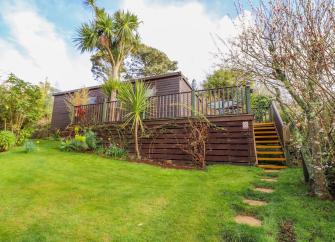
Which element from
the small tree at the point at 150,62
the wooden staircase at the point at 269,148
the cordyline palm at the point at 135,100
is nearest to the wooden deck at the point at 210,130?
the wooden staircase at the point at 269,148

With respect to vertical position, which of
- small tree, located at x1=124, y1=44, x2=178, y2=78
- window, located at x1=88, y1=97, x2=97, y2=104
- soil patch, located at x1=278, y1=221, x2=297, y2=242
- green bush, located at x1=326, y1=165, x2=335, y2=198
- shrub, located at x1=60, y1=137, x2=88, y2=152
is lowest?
soil patch, located at x1=278, y1=221, x2=297, y2=242

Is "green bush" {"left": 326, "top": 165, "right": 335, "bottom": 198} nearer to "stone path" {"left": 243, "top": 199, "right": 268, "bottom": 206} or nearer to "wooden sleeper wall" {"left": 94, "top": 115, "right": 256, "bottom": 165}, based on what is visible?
"stone path" {"left": 243, "top": 199, "right": 268, "bottom": 206}

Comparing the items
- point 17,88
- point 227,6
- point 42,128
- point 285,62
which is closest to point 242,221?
point 285,62

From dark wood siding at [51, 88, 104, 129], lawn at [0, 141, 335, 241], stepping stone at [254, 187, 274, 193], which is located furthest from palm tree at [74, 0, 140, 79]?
stepping stone at [254, 187, 274, 193]

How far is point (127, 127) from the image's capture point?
7.43 metres

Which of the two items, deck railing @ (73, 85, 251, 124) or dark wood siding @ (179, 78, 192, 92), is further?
dark wood siding @ (179, 78, 192, 92)

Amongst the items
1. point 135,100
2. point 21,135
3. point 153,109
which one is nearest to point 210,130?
point 153,109

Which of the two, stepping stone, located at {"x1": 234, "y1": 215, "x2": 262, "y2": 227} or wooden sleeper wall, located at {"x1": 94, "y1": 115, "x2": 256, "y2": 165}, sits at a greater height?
wooden sleeper wall, located at {"x1": 94, "y1": 115, "x2": 256, "y2": 165}

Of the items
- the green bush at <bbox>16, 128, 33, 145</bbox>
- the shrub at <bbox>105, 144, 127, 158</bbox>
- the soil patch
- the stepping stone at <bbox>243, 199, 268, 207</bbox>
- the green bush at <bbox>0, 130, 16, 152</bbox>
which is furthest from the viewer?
the green bush at <bbox>16, 128, 33, 145</bbox>

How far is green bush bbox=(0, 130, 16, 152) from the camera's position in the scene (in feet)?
23.1

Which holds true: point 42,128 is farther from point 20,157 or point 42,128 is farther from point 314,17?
point 314,17

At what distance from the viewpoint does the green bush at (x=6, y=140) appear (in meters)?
7.04

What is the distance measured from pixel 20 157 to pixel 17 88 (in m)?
3.24

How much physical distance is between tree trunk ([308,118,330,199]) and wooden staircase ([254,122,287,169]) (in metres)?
2.39
